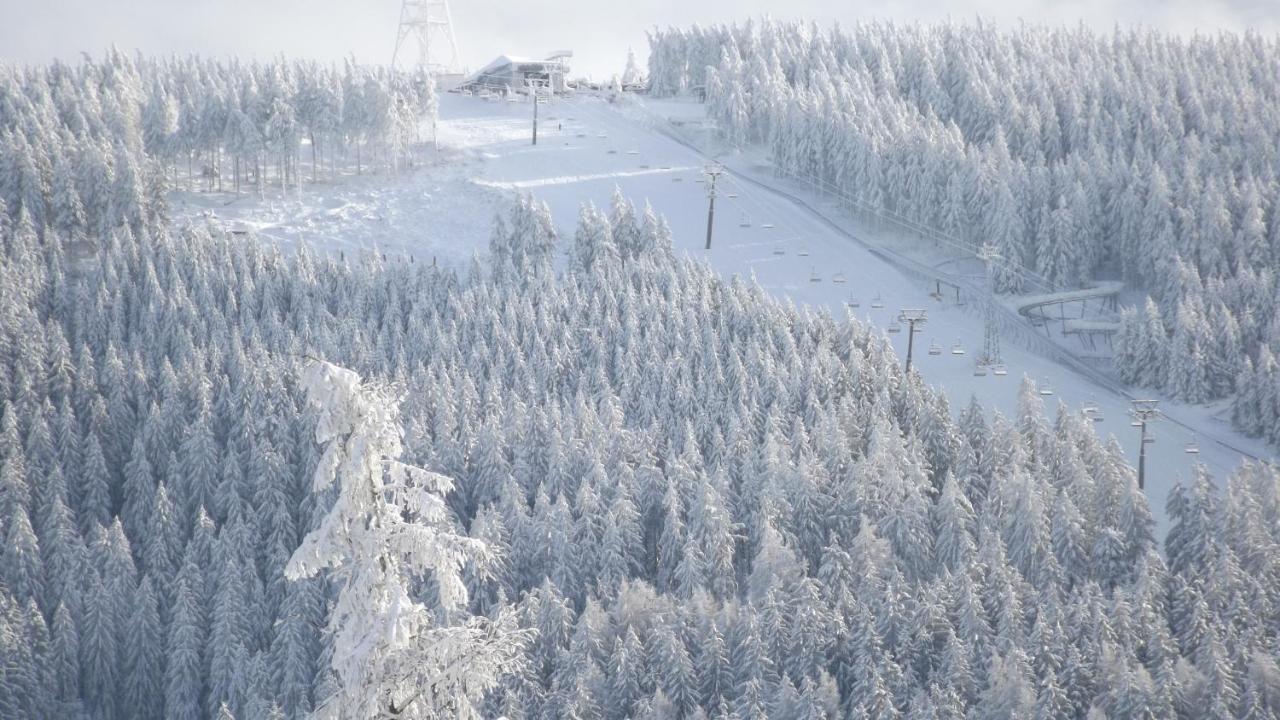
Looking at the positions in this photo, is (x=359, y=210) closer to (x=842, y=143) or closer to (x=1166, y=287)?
(x=842, y=143)

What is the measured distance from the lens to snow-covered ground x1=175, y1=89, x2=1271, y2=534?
2901 inches

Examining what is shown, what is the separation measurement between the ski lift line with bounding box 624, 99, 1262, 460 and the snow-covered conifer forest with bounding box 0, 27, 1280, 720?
6009 millimetres

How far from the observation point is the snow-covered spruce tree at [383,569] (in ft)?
38.5

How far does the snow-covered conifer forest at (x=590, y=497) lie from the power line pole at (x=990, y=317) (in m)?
3.93

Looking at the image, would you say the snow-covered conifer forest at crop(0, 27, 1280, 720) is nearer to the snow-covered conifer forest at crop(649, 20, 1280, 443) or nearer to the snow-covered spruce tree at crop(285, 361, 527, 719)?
the snow-covered conifer forest at crop(649, 20, 1280, 443)

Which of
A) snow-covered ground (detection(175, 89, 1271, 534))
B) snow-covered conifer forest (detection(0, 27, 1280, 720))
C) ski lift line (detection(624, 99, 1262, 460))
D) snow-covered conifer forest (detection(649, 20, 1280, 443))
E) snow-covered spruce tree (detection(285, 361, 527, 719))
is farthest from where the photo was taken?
snow-covered conifer forest (detection(649, 20, 1280, 443))

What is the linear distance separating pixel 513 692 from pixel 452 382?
2487 centimetres

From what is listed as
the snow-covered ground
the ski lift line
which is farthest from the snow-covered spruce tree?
the ski lift line

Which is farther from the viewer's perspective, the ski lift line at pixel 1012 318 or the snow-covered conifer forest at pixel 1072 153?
the snow-covered conifer forest at pixel 1072 153

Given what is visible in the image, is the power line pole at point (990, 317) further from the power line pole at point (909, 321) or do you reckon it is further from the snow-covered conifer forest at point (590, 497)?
the snow-covered conifer forest at point (590, 497)

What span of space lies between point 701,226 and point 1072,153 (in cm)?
2616

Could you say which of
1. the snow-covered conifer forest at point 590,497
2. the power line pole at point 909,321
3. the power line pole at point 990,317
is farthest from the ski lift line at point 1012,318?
the snow-covered conifer forest at point 590,497

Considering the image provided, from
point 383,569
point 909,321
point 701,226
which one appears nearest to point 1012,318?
point 909,321

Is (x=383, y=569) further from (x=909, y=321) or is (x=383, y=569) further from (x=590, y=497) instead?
(x=909, y=321)
